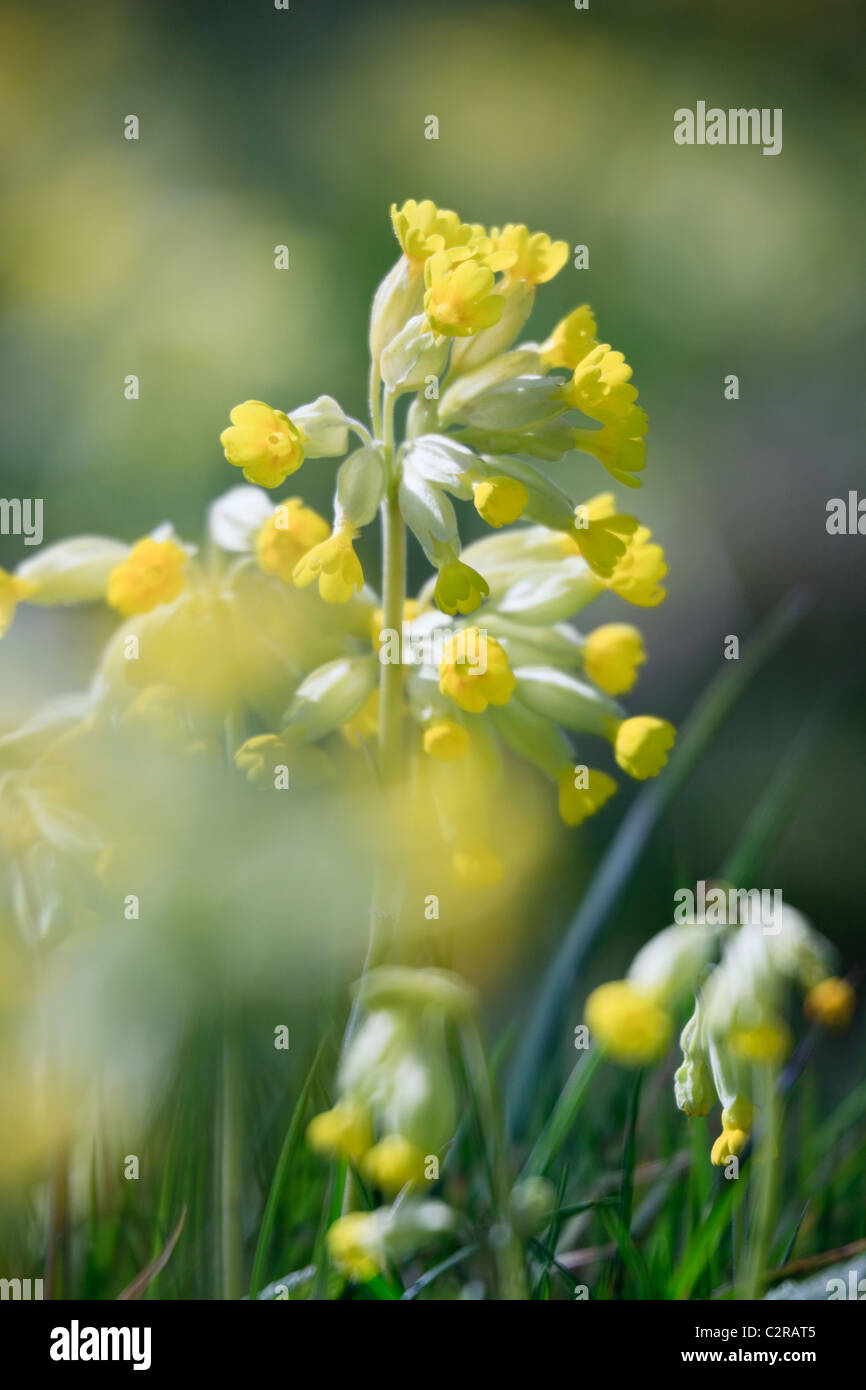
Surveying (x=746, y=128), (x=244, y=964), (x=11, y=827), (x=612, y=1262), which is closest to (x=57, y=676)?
(x=11, y=827)

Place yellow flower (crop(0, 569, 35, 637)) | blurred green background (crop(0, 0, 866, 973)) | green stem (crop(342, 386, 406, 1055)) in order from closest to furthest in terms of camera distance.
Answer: green stem (crop(342, 386, 406, 1055)) < yellow flower (crop(0, 569, 35, 637)) < blurred green background (crop(0, 0, 866, 973))

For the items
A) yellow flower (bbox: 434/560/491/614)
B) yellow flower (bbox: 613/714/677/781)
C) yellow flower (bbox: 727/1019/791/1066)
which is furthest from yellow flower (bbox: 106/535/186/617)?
yellow flower (bbox: 727/1019/791/1066)

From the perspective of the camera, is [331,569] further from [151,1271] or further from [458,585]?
[151,1271]

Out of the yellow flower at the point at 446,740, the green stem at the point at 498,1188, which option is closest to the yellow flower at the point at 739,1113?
the green stem at the point at 498,1188

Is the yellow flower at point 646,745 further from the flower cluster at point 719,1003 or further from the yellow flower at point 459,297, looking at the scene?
the yellow flower at point 459,297

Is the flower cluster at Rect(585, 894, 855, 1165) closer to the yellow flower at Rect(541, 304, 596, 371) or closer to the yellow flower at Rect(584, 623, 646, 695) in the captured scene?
the yellow flower at Rect(584, 623, 646, 695)

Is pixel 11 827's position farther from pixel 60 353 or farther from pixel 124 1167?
pixel 60 353
